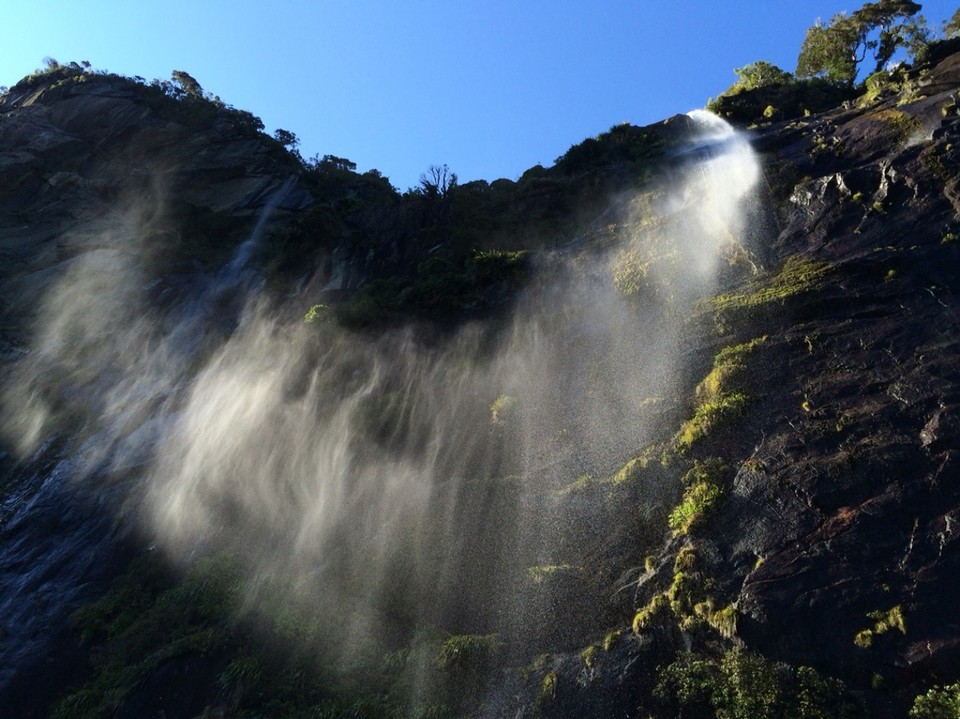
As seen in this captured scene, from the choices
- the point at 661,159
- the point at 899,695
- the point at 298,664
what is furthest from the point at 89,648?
the point at 661,159

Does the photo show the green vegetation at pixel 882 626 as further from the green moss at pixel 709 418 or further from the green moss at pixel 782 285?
the green moss at pixel 782 285

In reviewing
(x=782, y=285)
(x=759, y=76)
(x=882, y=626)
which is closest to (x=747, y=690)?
(x=882, y=626)

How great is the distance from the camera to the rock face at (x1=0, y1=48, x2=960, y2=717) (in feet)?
33.4

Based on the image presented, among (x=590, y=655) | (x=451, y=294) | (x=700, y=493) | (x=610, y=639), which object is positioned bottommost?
(x=590, y=655)

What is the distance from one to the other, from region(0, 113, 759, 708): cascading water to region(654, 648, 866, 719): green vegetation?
6.92 ft

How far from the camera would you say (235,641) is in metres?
14.0

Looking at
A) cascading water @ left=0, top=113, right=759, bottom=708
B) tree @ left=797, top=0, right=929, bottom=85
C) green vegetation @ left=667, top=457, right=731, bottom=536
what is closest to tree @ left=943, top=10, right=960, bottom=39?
tree @ left=797, top=0, right=929, bottom=85

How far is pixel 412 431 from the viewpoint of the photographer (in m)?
17.5

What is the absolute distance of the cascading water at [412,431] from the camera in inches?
541

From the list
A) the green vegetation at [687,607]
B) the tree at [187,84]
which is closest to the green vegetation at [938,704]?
the green vegetation at [687,607]

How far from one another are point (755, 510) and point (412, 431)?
8.38 metres

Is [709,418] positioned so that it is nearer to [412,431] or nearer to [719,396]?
[719,396]

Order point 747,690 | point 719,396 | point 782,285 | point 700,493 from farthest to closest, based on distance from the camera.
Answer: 1. point 782,285
2. point 719,396
3. point 700,493
4. point 747,690

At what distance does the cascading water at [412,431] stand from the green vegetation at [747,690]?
2.11 meters
